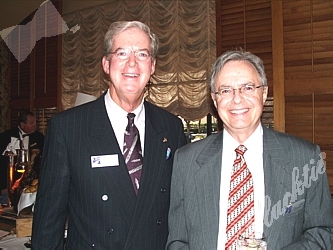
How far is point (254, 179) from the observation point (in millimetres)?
1424

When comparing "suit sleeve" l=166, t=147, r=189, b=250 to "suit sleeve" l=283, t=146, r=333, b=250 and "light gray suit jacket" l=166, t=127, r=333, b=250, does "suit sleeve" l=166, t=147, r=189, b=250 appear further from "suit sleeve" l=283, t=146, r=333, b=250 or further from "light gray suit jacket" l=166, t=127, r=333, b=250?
"suit sleeve" l=283, t=146, r=333, b=250

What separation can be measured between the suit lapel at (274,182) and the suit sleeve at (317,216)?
0.08 m

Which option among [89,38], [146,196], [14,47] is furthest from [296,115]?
[14,47]

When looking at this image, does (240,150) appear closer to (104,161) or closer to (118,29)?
(104,161)

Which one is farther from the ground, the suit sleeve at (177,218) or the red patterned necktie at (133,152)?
the red patterned necktie at (133,152)

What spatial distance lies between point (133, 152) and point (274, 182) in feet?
1.90

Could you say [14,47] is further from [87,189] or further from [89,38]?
[87,189]

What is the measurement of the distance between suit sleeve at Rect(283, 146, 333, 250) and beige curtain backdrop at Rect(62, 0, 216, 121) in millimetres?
3101

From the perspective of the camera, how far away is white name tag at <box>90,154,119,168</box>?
58.7 inches

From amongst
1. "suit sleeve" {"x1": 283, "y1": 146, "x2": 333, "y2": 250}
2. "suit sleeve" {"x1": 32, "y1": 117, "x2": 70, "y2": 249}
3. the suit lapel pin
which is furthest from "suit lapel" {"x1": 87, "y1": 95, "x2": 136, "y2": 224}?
"suit sleeve" {"x1": 283, "y1": 146, "x2": 333, "y2": 250}

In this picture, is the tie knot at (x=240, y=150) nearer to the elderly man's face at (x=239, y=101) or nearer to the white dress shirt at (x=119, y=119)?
the elderly man's face at (x=239, y=101)

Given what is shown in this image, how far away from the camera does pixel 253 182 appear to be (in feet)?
4.62

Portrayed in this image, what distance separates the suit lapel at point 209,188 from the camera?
1381 mm

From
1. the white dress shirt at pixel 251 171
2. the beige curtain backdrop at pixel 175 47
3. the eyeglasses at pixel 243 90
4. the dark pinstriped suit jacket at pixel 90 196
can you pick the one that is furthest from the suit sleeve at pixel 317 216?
the beige curtain backdrop at pixel 175 47
